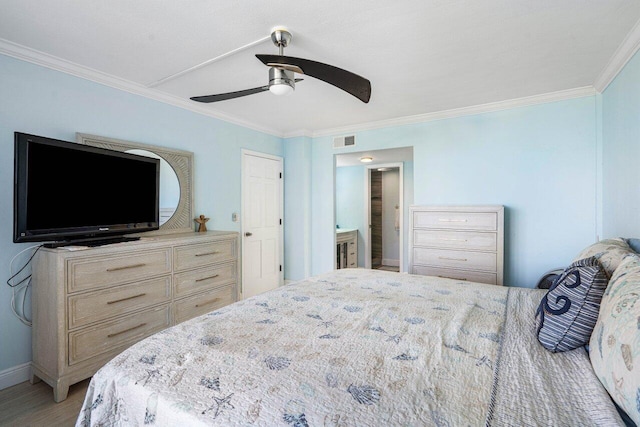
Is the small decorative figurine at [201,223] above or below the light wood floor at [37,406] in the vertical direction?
above

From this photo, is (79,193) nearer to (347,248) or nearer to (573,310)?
(573,310)

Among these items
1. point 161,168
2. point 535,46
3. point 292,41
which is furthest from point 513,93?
point 161,168

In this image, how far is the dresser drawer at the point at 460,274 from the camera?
3117 millimetres

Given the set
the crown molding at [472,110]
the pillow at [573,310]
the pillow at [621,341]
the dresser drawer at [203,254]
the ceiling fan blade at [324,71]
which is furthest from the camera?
the crown molding at [472,110]

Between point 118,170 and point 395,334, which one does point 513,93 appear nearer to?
point 395,334

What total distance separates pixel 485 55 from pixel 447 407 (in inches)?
96.3

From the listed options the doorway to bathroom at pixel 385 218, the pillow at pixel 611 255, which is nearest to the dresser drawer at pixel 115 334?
the pillow at pixel 611 255

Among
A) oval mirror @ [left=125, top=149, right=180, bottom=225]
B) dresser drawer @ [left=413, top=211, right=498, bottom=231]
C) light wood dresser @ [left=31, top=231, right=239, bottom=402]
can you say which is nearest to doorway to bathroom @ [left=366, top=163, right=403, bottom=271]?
dresser drawer @ [left=413, top=211, right=498, bottom=231]

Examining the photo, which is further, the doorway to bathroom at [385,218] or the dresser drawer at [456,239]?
the doorway to bathroom at [385,218]

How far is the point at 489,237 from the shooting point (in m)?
3.12

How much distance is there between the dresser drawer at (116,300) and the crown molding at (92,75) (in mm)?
1734

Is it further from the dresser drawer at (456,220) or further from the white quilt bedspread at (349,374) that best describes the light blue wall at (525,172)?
the white quilt bedspread at (349,374)

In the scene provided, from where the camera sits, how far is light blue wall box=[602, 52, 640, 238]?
2.11 meters

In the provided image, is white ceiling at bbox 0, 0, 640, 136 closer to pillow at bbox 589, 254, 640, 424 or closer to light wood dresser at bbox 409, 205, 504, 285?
light wood dresser at bbox 409, 205, 504, 285
